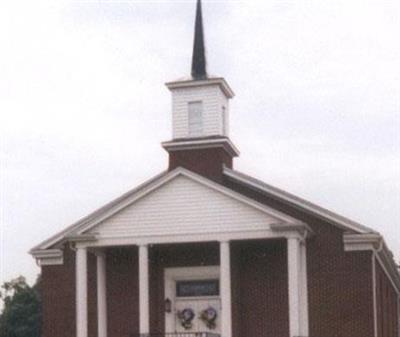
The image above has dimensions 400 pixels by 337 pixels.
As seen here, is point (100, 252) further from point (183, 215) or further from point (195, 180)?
point (195, 180)

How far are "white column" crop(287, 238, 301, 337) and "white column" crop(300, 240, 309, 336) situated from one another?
4.60 feet

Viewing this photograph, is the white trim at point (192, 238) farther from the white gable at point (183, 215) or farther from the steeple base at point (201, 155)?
the steeple base at point (201, 155)

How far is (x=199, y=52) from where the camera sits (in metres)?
37.2

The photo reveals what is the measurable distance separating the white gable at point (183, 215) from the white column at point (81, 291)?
88 cm

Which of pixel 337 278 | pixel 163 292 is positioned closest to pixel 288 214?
pixel 337 278

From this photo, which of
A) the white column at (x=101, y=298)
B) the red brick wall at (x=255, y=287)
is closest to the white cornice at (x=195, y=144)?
the red brick wall at (x=255, y=287)

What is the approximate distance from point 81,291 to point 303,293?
6.85 m

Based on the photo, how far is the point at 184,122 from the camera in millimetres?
36094

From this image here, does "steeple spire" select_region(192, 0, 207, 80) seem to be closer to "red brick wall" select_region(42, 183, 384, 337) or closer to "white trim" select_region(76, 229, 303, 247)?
"red brick wall" select_region(42, 183, 384, 337)

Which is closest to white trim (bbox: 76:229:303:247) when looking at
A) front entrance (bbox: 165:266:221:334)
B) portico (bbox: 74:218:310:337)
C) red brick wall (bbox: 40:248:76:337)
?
portico (bbox: 74:218:310:337)

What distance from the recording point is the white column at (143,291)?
1272 inches

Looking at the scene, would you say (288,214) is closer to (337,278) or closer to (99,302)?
(337,278)

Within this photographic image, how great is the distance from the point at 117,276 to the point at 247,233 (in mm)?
5661

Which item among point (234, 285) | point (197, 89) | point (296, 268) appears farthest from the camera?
point (197, 89)
